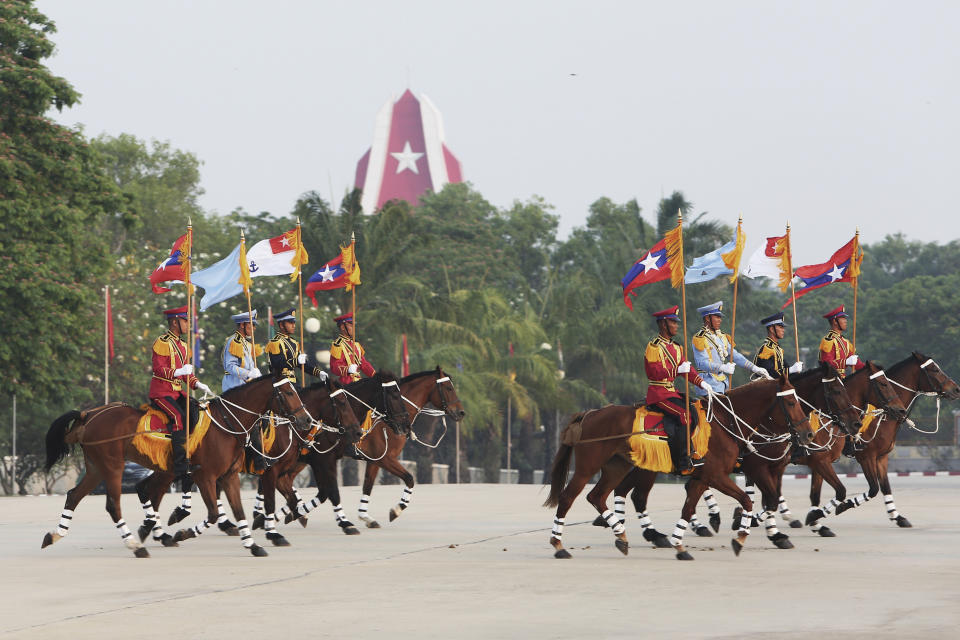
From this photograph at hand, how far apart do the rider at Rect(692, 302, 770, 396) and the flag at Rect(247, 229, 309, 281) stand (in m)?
6.54

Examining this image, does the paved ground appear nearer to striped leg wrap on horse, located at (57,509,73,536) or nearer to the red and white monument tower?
striped leg wrap on horse, located at (57,509,73,536)

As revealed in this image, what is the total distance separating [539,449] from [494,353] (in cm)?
1449

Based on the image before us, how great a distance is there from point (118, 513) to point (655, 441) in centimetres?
616

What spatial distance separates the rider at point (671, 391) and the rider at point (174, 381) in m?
4.95

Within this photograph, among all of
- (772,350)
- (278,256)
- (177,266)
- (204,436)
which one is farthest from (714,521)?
(278,256)

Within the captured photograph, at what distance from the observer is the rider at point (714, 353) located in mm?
17750

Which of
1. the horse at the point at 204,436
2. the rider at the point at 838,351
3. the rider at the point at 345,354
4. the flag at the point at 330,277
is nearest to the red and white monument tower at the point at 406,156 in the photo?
the flag at the point at 330,277

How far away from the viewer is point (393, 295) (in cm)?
4681

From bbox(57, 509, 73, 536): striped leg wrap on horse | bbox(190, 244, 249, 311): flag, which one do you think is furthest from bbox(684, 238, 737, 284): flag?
bbox(57, 509, 73, 536): striped leg wrap on horse

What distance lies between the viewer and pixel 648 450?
50.6ft

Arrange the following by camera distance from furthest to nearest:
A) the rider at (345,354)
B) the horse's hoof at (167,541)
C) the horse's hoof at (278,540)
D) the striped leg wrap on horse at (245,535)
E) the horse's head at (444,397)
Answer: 1. the rider at (345,354)
2. the horse's head at (444,397)
3. the horse's hoof at (167,541)
4. the horse's hoof at (278,540)
5. the striped leg wrap on horse at (245,535)

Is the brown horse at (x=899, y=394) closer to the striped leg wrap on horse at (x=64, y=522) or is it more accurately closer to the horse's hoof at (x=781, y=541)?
the horse's hoof at (x=781, y=541)

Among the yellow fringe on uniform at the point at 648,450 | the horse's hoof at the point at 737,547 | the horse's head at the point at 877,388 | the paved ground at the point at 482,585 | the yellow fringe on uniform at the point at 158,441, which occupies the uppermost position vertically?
the horse's head at the point at 877,388

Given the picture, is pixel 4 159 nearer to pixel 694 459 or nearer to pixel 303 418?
pixel 303 418
